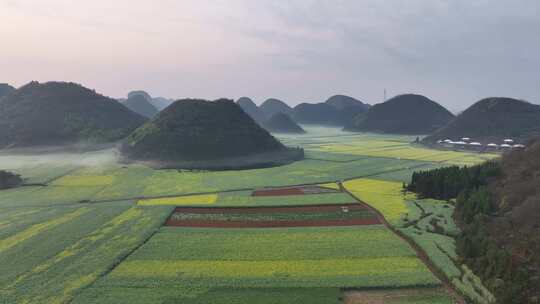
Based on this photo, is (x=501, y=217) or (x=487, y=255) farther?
(x=501, y=217)

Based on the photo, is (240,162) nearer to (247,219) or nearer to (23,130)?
(247,219)

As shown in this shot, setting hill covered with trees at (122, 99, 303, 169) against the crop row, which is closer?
the crop row

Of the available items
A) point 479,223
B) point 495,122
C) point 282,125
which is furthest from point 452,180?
point 282,125

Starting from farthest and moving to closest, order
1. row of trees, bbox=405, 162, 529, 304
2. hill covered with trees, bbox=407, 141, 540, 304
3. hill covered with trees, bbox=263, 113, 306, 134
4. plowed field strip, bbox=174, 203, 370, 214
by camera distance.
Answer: hill covered with trees, bbox=263, 113, 306, 134
plowed field strip, bbox=174, 203, 370, 214
hill covered with trees, bbox=407, 141, 540, 304
row of trees, bbox=405, 162, 529, 304

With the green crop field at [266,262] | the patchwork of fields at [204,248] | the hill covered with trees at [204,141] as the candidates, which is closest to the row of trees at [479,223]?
the patchwork of fields at [204,248]

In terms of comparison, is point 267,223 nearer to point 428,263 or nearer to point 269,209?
point 269,209

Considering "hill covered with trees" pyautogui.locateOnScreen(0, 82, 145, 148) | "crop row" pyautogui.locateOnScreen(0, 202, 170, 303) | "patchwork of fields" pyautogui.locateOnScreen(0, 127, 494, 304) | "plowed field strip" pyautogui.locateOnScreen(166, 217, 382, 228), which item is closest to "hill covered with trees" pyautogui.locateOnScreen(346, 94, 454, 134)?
"hill covered with trees" pyautogui.locateOnScreen(0, 82, 145, 148)

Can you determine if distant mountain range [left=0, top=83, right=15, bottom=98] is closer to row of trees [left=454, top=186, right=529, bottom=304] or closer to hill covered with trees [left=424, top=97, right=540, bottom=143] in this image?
hill covered with trees [left=424, top=97, right=540, bottom=143]
